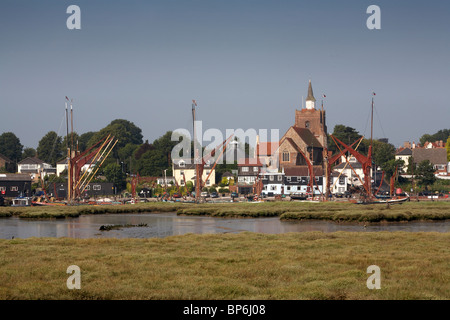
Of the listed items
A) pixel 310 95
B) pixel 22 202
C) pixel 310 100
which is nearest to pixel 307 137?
pixel 310 100

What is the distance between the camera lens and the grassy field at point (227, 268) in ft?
71.3

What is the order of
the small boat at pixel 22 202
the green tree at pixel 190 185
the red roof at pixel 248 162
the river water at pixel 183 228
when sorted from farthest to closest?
the red roof at pixel 248 162 → the green tree at pixel 190 185 → the small boat at pixel 22 202 → the river water at pixel 183 228

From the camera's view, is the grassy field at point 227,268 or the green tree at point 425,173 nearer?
the grassy field at point 227,268

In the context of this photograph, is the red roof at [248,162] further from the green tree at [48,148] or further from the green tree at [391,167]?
the green tree at [48,148]

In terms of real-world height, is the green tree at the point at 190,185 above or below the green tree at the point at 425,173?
below

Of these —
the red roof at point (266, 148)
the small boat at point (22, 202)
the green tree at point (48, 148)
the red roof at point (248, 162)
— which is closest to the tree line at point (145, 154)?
the green tree at point (48, 148)

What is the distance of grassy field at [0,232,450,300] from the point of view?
21.7 metres

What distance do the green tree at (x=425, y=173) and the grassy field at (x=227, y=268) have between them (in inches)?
3537

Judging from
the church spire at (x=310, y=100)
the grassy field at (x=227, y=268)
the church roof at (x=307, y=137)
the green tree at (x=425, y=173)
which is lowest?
the grassy field at (x=227, y=268)

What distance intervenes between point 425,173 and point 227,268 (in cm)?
10602

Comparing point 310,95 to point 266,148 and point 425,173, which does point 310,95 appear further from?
point 425,173

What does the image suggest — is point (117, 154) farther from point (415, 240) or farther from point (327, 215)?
point (415, 240)

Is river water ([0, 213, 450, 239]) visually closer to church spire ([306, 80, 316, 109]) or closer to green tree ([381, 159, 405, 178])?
green tree ([381, 159, 405, 178])

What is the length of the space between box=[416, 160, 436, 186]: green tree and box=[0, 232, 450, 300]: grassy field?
8985 centimetres
